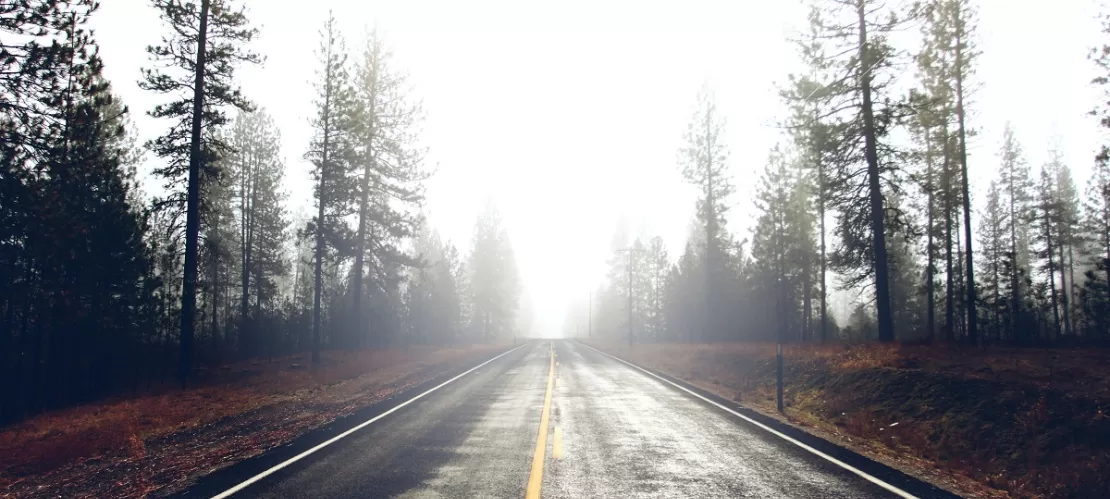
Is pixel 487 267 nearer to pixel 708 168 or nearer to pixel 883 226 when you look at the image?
pixel 708 168

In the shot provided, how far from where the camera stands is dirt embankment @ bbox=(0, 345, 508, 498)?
7371 mm

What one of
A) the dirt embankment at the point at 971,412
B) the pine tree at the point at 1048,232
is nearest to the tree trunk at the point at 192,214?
the dirt embankment at the point at 971,412

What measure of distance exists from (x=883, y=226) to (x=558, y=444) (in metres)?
15.8

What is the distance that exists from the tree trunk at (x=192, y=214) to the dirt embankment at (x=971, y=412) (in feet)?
56.7

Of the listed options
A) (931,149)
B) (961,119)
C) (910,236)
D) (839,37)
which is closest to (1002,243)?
(931,149)

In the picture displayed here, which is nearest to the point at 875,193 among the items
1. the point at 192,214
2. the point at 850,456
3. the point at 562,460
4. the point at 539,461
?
the point at 850,456

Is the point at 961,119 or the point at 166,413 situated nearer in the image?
the point at 166,413

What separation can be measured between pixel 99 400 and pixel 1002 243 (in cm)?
5701

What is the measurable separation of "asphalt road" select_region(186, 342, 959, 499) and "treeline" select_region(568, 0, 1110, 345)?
201 inches

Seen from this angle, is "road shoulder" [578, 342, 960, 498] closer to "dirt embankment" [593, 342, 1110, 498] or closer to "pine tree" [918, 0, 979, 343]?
"dirt embankment" [593, 342, 1110, 498]

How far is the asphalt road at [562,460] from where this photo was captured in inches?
251

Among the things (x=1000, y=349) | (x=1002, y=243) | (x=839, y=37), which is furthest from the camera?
(x=1002, y=243)

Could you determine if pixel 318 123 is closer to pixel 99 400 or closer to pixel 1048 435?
pixel 99 400

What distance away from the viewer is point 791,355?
63.0 feet
